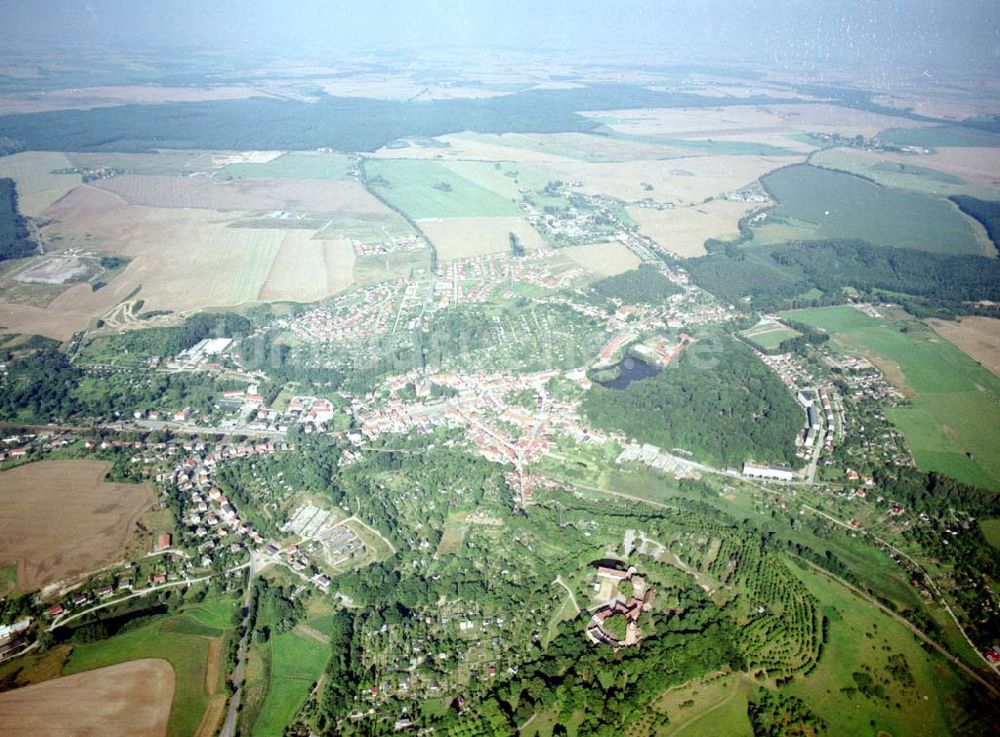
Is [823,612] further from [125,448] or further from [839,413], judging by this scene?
[125,448]

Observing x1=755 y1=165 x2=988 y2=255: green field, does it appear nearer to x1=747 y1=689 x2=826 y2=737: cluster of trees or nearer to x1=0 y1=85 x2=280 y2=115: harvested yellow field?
x1=747 y1=689 x2=826 y2=737: cluster of trees

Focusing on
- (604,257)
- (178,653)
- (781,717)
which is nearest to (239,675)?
(178,653)

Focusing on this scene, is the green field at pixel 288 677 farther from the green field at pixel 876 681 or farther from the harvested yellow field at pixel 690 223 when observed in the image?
the harvested yellow field at pixel 690 223

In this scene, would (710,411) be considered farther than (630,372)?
No

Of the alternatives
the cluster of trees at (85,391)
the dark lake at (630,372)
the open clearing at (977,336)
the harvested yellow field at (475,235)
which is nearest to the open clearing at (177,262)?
the cluster of trees at (85,391)

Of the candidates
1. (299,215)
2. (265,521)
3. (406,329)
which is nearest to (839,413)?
(406,329)

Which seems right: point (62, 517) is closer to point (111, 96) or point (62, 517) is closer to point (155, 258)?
point (155, 258)
